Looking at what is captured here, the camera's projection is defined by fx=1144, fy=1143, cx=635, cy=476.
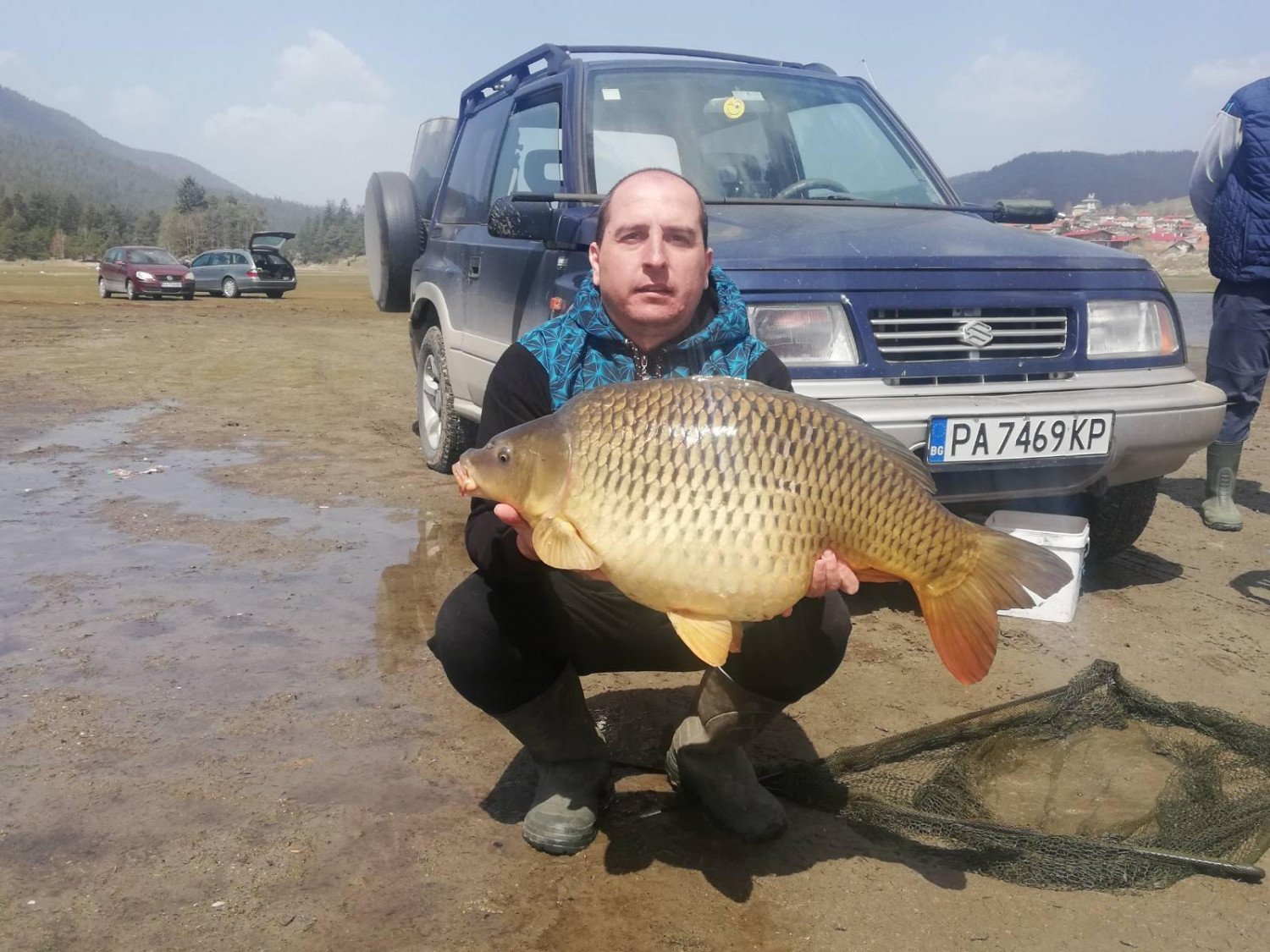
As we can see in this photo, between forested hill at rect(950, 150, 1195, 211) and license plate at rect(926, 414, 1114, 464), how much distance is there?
2918cm

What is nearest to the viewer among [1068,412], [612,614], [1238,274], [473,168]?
[612,614]

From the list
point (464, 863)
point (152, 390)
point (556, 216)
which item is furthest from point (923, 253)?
point (152, 390)

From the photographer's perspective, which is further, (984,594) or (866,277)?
(866,277)

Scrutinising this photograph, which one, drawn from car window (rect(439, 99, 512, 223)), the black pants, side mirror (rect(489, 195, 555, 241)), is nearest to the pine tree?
car window (rect(439, 99, 512, 223))

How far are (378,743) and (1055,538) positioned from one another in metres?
2.26

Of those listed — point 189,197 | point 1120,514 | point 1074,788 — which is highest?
point 189,197

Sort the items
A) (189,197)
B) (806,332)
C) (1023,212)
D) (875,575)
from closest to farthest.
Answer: (875,575) < (806,332) < (1023,212) < (189,197)

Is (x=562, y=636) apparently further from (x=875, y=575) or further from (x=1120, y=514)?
(x=1120, y=514)

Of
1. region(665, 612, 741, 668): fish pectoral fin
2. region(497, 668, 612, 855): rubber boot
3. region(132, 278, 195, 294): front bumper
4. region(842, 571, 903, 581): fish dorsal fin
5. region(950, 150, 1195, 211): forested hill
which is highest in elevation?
region(950, 150, 1195, 211): forested hill

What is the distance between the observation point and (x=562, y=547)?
76.9 inches

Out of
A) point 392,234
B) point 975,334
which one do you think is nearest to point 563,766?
point 975,334

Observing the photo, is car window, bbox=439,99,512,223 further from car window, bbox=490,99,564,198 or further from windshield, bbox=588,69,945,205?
windshield, bbox=588,69,945,205

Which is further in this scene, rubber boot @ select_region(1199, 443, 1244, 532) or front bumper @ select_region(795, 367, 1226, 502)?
rubber boot @ select_region(1199, 443, 1244, 532)

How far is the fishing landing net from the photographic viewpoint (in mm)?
2285
